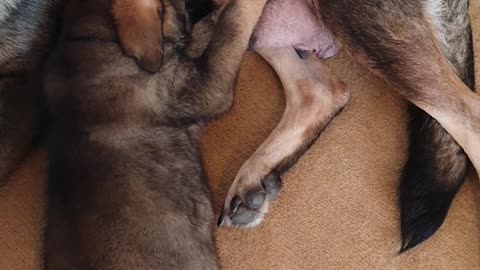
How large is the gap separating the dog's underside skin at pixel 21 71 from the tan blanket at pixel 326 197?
0.25ft

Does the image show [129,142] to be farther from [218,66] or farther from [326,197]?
[326,197]

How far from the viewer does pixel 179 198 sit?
173 cm

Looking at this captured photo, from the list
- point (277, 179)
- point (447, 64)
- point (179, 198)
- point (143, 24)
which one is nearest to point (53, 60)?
point (143, 24)

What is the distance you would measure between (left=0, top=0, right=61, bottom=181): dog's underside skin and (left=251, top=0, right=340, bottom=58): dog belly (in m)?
0.48

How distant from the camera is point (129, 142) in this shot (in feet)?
5.66

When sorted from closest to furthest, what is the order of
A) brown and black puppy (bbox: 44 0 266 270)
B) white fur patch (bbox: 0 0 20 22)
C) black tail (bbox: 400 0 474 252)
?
1. brown and black puppy (bbox: 44 0 266 270)
2. black tail (bbox: 400 0 474 252)
3. white fur patch (bbox: 0 0 20 22)

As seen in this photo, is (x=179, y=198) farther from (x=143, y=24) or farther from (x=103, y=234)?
(x=143, y=24)

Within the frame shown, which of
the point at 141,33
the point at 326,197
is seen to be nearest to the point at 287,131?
the point at 326,197

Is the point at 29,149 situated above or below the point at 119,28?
below

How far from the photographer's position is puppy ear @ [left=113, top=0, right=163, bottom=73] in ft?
5.50

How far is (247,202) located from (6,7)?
0.70 meters

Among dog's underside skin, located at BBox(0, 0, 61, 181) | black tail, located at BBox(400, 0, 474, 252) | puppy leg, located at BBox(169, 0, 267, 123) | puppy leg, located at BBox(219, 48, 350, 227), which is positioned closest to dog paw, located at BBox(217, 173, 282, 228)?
puppy leg, located at BBox(219, 48, 350, 227)

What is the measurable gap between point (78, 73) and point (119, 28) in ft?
0.44

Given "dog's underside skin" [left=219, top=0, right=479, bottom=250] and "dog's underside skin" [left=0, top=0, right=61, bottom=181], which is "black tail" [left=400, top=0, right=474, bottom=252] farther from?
"dog's underside skin" [left=0, top=0, right=61, bottom=181]
